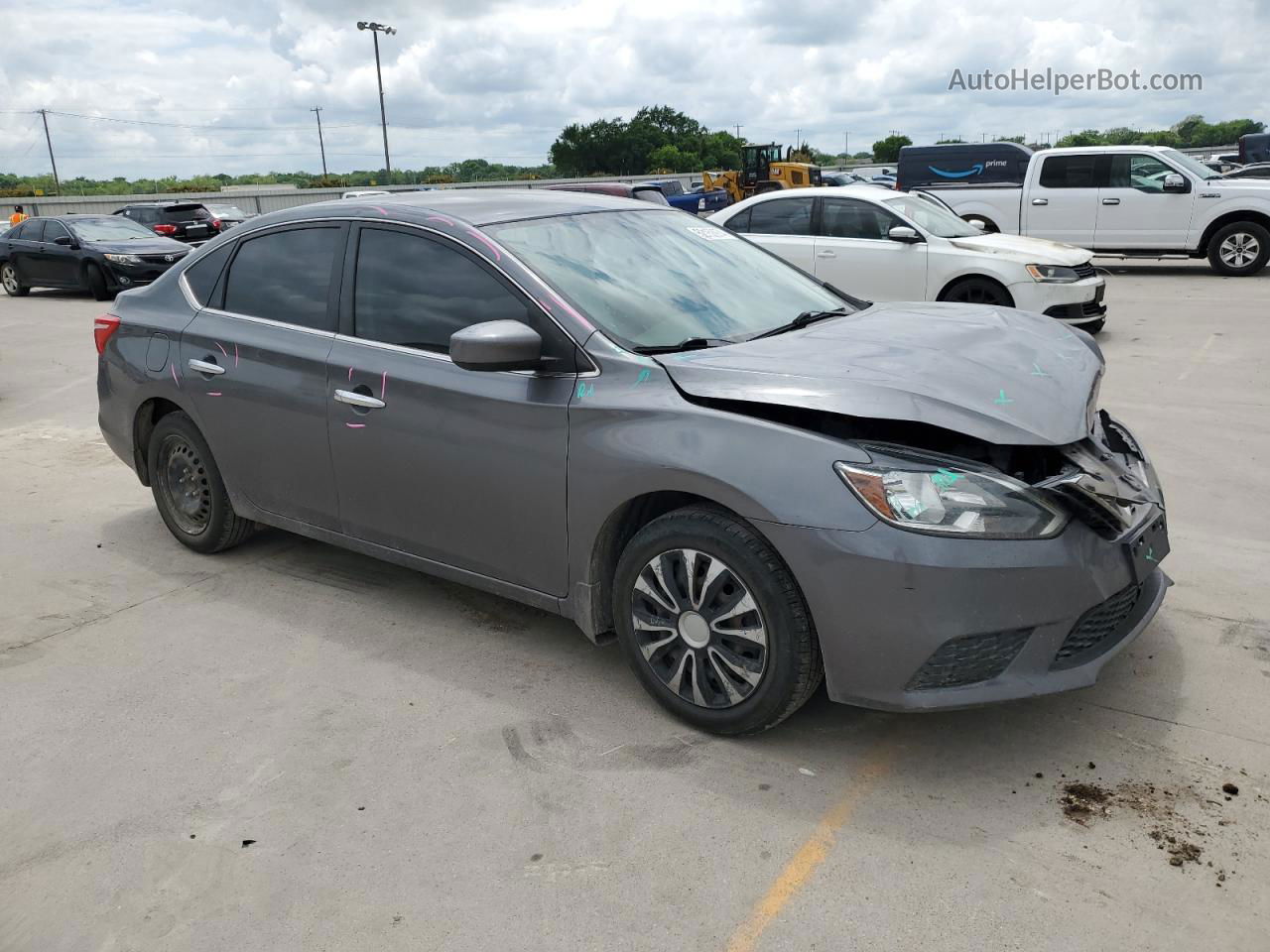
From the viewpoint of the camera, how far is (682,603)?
338 cm

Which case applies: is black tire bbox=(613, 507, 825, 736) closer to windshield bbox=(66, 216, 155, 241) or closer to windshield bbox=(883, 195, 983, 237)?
windshield bbox=(883, 195, 983, 237)

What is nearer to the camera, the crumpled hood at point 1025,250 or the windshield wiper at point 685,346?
the windshield wiper at point 685,346

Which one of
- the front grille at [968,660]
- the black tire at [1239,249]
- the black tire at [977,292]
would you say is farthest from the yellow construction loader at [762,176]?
the front grille at [968,660]

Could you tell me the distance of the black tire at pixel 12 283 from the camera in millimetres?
19172

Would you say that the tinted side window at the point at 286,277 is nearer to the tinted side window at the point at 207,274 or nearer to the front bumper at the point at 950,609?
the tinted side window at the point at 207,274

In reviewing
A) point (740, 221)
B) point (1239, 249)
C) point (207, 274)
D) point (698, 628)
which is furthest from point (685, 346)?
point (1239, 249)

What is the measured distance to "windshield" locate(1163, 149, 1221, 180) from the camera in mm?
15422

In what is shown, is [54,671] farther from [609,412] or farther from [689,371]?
[689,371]

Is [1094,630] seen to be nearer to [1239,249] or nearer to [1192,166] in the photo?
[1239,249]

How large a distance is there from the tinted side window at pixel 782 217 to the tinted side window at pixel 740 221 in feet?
0.14

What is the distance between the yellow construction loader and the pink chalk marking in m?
31.4

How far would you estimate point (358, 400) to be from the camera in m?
4.14

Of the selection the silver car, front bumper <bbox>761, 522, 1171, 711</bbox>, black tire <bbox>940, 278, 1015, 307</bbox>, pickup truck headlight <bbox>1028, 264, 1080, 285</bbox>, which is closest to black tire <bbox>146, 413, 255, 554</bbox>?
the silver car

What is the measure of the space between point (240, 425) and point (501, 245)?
5.16 feet
